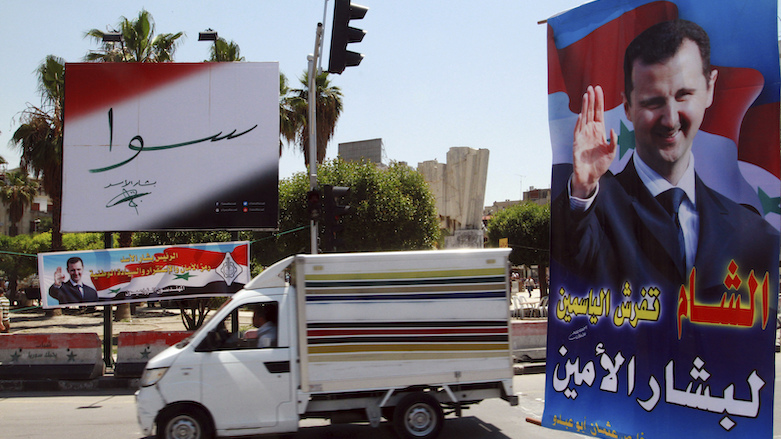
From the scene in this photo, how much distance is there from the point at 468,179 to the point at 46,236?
30.6m

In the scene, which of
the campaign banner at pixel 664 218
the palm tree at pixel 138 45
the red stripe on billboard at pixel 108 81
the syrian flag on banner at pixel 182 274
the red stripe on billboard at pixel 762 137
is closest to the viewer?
the red stripe on billboard at pixel 762 137

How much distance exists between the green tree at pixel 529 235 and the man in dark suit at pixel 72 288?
79.1 feet

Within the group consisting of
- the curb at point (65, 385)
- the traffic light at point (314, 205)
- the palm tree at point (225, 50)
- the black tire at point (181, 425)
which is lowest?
the curb at point (65, 385)

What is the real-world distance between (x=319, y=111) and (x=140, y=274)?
1877 centimetres

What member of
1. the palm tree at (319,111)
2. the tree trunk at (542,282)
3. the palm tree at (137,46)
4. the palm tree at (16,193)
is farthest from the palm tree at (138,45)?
the palm tree at (16,193)

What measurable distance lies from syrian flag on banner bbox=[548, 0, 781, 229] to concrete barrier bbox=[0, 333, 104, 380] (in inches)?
463

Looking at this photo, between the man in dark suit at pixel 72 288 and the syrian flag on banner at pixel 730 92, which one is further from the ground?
the syrian flag on banner at pixel 730 92

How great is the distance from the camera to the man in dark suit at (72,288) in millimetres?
13992

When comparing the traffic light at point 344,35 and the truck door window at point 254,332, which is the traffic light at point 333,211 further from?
the truck door window at point 254,332

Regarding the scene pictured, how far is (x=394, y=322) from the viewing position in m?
7.16

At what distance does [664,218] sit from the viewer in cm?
589

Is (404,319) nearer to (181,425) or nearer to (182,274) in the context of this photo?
(181,425)

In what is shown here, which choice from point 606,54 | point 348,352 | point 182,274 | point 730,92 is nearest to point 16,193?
point 182,274

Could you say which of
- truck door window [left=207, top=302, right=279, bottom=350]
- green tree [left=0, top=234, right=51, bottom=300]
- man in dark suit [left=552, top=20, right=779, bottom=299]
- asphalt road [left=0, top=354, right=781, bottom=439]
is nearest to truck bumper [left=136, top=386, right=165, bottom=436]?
truck door window [left=207, top=302, right=279, bottom=350]
